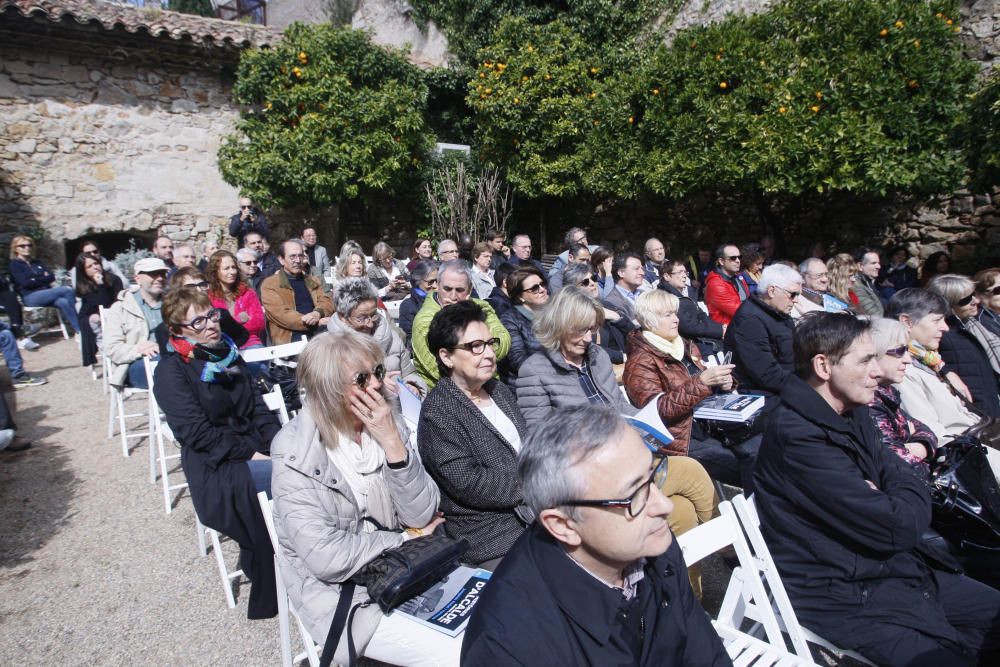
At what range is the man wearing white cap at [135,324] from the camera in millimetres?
4809

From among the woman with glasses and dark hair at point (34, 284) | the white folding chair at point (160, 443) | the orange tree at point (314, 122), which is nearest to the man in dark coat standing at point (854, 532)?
the white folding chair at point (160, 443)

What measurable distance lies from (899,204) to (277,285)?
9773 millimetres

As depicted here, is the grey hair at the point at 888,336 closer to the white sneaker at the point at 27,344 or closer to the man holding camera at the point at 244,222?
the man holding camera at the point at 244,222

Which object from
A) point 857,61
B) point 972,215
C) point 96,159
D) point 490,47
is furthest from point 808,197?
point 96,159

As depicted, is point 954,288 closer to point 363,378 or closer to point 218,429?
point 363,378

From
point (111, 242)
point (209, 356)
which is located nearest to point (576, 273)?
point (209, 356)

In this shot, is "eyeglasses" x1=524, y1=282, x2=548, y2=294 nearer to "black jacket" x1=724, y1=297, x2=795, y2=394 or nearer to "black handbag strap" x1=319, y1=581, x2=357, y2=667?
"black jacket" x1=724, y1=297, x2=795, y2=394

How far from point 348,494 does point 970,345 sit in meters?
4.61

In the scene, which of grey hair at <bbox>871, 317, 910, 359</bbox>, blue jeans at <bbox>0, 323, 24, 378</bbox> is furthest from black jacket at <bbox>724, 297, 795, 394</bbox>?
blue jeans at <bbox>0, 323, 24, 378</bbox>

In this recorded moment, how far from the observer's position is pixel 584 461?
1501 mm

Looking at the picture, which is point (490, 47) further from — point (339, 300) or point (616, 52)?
point (339, 300)

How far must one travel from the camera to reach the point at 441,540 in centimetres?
226

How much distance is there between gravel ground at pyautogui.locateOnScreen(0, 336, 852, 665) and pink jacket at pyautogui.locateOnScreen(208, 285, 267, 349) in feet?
4.37

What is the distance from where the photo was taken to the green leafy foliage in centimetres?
766
